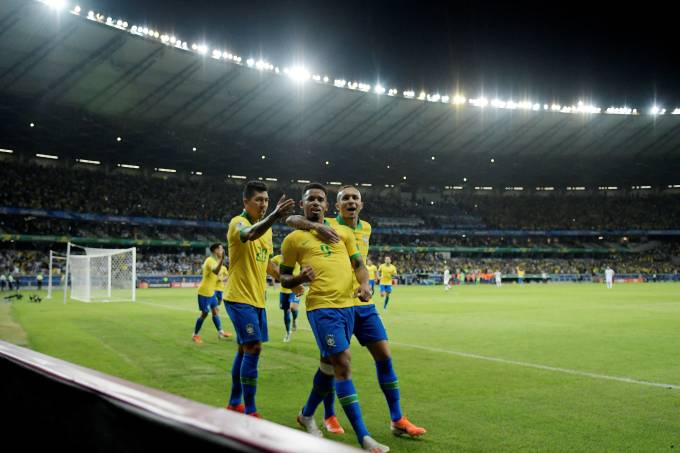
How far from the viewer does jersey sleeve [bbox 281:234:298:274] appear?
5.68 meters

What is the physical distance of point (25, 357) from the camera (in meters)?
2.83

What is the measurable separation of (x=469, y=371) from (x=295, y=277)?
504 centimetres

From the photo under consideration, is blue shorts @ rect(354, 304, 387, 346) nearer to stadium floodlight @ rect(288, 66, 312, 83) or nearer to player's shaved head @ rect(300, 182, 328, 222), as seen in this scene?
player's shaved head @ rect(300, 182, 328, 222)

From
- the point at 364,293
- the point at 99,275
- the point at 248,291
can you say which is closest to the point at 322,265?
the point at 364,293

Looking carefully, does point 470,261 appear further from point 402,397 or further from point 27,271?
point 402,397

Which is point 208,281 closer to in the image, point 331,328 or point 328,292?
point 328,292

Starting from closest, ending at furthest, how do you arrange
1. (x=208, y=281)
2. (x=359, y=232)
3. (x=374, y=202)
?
(x=359, y=232) < (x=208, y=281) < (x=374, y=202)

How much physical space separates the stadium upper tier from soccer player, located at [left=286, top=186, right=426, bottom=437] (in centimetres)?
5067

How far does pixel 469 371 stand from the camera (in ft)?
31.2

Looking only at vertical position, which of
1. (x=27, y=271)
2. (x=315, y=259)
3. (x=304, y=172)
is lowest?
(x=27, y=271)

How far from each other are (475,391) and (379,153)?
192 ft

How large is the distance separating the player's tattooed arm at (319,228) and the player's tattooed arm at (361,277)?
1.60ft

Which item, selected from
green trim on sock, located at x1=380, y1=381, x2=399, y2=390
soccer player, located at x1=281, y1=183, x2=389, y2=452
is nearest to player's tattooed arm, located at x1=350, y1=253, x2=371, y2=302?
soccer player, located at x1=281, y1=183, x2=389, y2=452

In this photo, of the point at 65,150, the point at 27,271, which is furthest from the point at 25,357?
the point at 65,150
